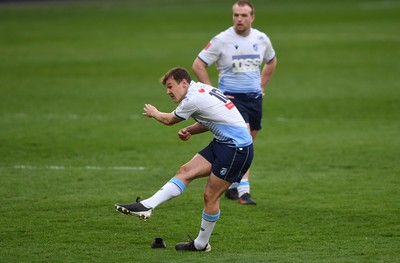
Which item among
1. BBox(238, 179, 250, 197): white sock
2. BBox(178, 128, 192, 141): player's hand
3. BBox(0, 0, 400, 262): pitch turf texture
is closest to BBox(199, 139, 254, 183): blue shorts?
BBox(178, 128, 192, 141): player's hand

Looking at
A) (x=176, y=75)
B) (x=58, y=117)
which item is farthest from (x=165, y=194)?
(x=58, y=117)

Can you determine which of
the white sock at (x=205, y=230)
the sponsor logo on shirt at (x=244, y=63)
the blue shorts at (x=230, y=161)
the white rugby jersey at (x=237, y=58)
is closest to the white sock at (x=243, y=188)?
the white rugby jersey at (x=237, y=58)

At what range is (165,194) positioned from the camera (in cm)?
1010

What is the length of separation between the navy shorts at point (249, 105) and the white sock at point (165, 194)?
3201mm

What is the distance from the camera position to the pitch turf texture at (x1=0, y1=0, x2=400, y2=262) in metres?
10.6

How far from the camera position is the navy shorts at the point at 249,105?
43.4ft

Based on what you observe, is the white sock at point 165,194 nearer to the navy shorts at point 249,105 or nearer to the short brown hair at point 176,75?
the short brown hair at point 176,75

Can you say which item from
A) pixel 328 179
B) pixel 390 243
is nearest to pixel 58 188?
pixel 328 179

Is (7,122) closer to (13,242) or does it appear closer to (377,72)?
(13,242)

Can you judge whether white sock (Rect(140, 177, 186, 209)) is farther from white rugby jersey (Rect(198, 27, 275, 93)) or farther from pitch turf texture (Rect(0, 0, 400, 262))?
white rugby jersey (Rect(198, 27, 275, 93))

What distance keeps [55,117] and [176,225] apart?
371 inches

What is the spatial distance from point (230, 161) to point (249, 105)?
328 cm

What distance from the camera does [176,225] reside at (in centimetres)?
1150

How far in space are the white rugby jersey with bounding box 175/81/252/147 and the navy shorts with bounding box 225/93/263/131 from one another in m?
2.89
